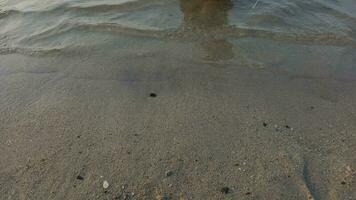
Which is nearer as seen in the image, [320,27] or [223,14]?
[320,27]

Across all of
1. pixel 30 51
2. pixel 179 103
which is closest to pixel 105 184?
pixel 179 103

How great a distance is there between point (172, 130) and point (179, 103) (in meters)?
0.49

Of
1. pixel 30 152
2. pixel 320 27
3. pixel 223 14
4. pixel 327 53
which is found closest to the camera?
pixel 30 152

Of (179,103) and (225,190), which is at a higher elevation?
(179,103)

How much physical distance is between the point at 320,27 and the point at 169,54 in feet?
9.06

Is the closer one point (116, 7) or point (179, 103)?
point (179, 103)

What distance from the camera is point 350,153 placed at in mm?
3406

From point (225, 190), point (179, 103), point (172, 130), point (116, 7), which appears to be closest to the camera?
point (225, 190)

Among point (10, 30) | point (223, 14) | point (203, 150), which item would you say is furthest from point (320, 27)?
point (10, 30)

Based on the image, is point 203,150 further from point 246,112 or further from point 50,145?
point 50,145

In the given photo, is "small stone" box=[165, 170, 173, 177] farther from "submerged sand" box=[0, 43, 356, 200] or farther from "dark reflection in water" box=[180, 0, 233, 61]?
"dark reflection in water" box=[180, 0, 233, 61]

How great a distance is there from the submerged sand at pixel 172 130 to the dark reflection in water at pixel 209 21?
518mm

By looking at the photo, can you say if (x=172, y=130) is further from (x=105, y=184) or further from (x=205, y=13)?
(x=205, y=13)

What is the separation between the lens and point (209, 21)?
629 centimetres
